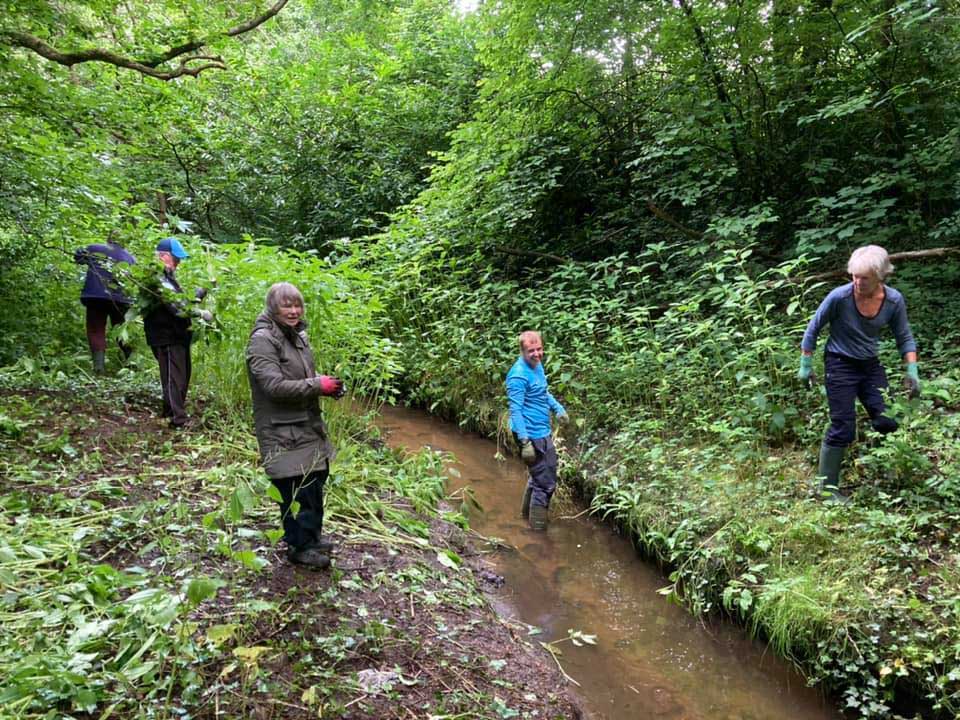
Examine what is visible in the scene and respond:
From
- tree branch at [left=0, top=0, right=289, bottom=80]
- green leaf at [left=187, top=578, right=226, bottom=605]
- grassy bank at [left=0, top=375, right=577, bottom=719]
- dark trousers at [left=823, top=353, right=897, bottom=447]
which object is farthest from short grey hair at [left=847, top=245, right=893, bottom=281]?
tree branch at [left=0, top=0, right=289, bottom=80]

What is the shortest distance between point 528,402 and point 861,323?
283 centimetres

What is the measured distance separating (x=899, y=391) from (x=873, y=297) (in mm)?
1265

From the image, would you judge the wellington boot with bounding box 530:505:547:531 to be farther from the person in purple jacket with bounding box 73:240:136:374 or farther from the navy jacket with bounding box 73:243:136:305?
the person in purple jacket with bounding box 73:240:136:374

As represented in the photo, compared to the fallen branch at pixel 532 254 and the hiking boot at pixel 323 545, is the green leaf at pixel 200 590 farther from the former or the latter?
the fallen branch at pixel 532 254

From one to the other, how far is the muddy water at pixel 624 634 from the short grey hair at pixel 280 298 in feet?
8.73

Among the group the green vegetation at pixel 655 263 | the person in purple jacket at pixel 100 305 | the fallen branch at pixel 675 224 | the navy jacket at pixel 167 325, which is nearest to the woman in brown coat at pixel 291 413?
the green vegetation at pixel 655 263

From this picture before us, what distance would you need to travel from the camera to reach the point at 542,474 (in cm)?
604

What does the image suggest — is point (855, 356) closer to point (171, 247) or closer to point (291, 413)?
point (291, 413)

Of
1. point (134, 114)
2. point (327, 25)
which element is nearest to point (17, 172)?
point (134, 114)

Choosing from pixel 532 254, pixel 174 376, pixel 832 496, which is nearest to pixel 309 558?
pixel 174 376

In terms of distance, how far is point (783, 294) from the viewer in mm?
7762

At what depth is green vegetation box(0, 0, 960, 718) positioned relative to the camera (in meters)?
4.25

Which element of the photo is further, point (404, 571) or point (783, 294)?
point (783, 294)

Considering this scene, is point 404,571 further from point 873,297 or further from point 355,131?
point 355,131
